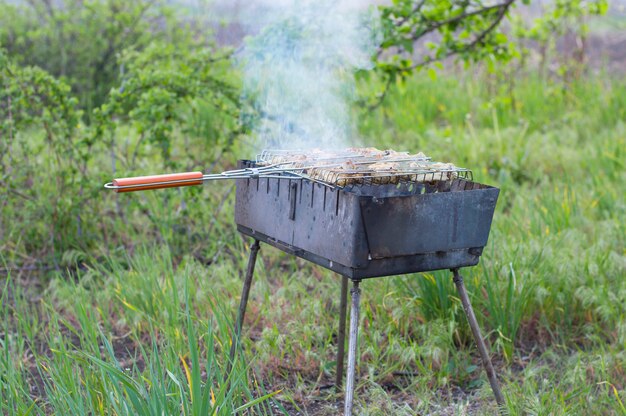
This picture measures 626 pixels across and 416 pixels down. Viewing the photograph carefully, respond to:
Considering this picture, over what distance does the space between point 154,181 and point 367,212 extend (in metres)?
0.70

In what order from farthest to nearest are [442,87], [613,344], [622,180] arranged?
[442,87], [622,180], [613,344]

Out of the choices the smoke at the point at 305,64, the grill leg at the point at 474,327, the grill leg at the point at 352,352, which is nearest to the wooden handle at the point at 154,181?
the grill leg at the point at 352,352

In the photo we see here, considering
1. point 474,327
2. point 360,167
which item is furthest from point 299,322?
point 360,167

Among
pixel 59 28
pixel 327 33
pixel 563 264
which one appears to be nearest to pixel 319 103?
→ pixel 327 33

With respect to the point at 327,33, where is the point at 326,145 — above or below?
below

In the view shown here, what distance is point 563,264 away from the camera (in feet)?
13.4

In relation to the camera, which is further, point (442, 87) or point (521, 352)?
point (442, 87)

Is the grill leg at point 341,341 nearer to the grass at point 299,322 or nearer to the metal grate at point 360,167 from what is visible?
the grass at point 299,322

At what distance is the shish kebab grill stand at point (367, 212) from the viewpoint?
8.54 ft

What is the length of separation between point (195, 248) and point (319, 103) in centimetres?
142

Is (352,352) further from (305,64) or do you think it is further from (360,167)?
(305,64)

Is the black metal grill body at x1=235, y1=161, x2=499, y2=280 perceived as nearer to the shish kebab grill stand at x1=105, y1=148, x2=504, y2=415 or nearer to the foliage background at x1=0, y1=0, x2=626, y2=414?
the shish kebab grill stand at x1=105, y1=148, x2=504, y2=415

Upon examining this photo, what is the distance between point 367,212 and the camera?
2570 millimetres

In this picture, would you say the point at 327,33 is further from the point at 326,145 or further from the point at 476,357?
the point at 476,357
